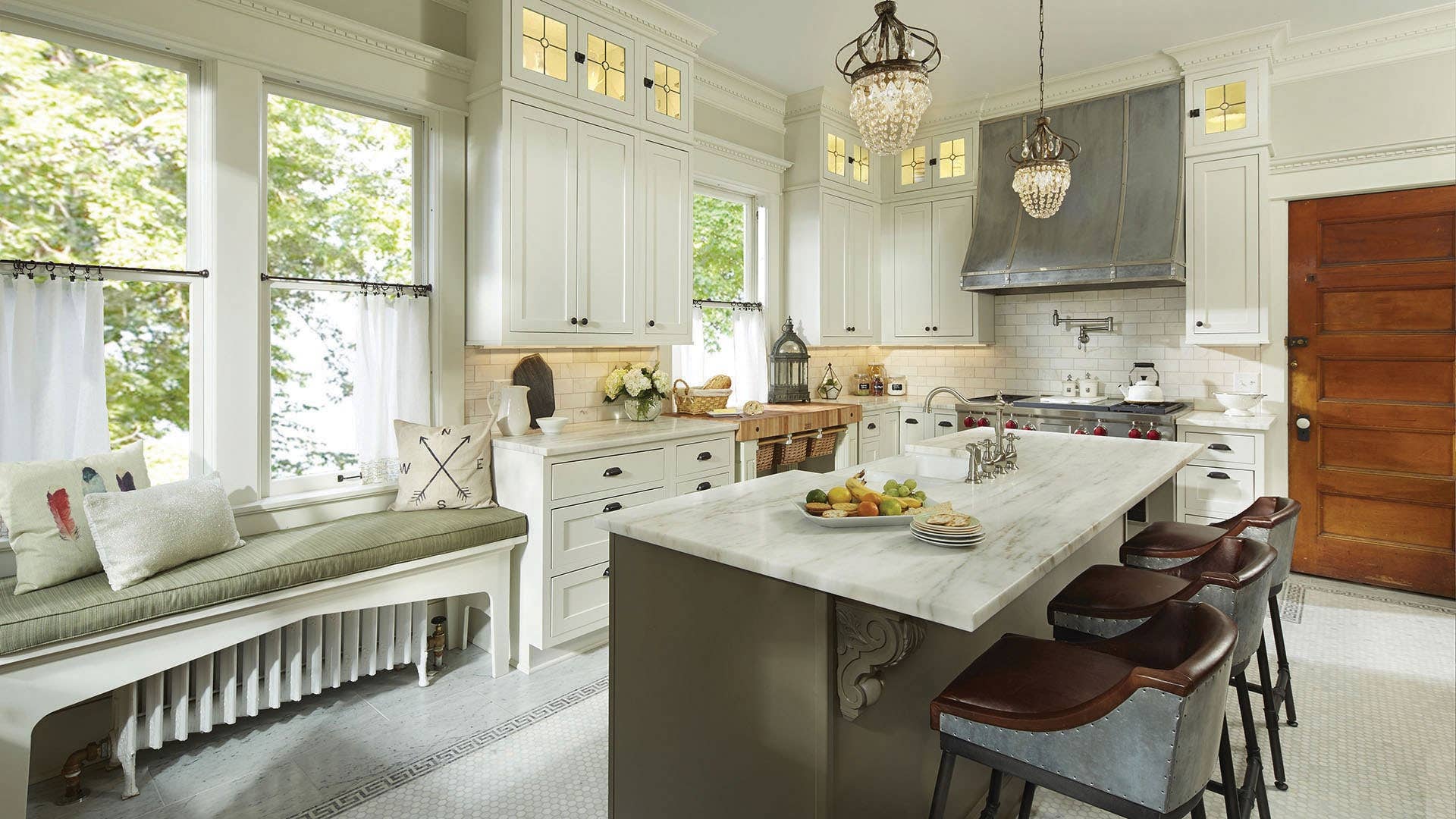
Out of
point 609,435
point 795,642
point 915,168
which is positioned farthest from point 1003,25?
point 795,642

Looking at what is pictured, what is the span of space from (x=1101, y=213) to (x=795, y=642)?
4372 millimetres

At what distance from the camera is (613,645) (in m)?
2.01

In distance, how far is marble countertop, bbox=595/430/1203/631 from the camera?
1440 millimetres

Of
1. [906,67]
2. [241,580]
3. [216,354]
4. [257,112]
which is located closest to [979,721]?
[906,67]

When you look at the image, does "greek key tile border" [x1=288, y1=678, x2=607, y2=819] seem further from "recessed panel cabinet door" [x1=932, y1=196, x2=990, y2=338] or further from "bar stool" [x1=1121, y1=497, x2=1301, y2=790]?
"recessed panel cabinet door" [x1=932, y1=196, x2=990, y2=338]

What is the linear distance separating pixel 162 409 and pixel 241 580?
88cm

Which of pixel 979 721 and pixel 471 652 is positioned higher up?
pixel 979 721

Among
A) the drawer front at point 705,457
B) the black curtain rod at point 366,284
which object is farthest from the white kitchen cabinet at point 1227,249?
the black curtain rod at point 366,284

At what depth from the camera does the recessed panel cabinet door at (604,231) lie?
12.2 feet

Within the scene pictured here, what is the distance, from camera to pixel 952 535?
170 cm

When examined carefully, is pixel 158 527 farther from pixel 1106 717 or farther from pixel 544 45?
pixel 1106 717

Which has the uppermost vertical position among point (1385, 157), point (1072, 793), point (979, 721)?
point (1385, 157)

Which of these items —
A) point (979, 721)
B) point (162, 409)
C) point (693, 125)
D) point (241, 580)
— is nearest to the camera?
point (979, 721)

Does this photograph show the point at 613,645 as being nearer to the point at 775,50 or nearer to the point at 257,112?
the point at 257,112
